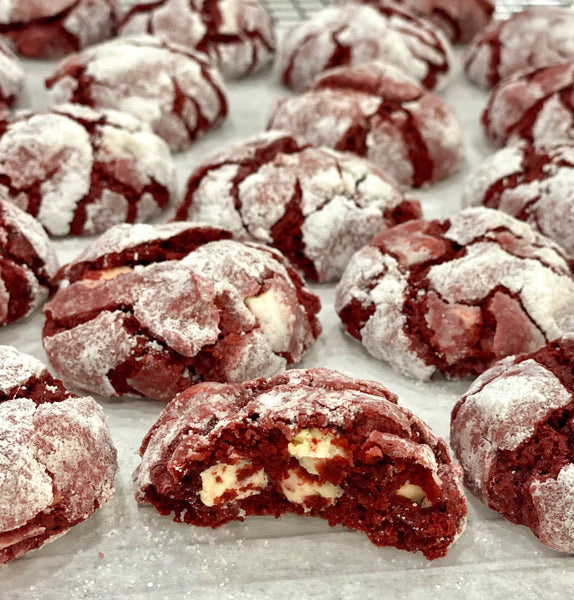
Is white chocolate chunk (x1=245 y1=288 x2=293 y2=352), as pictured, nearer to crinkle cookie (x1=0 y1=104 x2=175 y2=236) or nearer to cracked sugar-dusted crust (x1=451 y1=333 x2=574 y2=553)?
cracked sugar-dusted crust (x1=451 y1=333 x2=574 y2=553)

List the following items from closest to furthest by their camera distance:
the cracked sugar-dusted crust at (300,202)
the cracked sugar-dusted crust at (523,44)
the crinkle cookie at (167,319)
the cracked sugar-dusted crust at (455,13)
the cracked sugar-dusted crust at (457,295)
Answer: the crinkle cookie at (167,319) < the cracked sugar-dusted crust at (457,295) < the cracked sugar-dusted crust at (300,202) < the cracked sugar-dusted crust at (523,44) < the cracked sugar-dusted crust at (455,13)

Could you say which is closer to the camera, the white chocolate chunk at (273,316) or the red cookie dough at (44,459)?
the red cookie dough at (44,459)

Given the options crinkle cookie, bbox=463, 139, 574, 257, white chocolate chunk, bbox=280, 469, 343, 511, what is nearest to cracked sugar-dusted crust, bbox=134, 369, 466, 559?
white chocolate chunk, bbox=280, 469, 343, 511

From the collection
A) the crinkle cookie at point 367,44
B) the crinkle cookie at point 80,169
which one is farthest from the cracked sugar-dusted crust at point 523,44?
the crinkle cookie at point 80,169

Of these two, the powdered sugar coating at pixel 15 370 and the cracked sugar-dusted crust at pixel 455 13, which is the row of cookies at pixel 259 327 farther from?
the cracked sugar-dusted crust at pixel 455 13

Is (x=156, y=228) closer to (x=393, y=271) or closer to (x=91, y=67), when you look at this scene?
(x=393, y=271)

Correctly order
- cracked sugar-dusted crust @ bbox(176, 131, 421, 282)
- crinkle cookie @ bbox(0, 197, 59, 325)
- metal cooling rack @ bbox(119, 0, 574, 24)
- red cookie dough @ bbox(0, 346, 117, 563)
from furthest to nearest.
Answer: metal cooling rack @ bbox(119, 0, 574, 24)
cracked sugar-dusted crust @ bbox(176, 131, 421, 282)
crinkle cookie @ bbox(0, 197, 59, 325)
red cookie dough @ bbox(0, 346, 117, 563)
